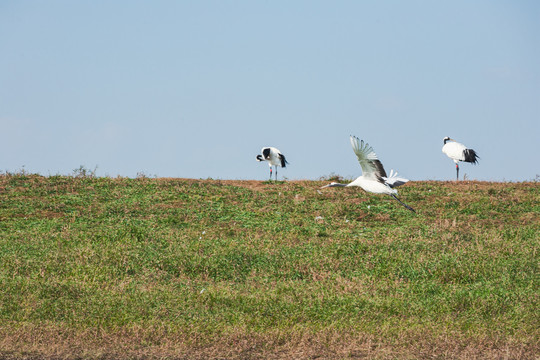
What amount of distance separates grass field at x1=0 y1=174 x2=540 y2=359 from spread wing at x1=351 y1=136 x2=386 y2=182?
142cm

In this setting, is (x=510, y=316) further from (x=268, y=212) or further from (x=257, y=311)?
(x=268, y=212)

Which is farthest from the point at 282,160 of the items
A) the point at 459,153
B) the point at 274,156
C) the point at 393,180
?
the point at 393,180

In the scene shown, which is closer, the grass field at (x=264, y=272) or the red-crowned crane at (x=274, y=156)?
the grass field at (x=264, y=272)

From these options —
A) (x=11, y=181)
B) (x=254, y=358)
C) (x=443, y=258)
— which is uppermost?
(x=11, y=181)

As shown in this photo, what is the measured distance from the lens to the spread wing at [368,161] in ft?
35.2

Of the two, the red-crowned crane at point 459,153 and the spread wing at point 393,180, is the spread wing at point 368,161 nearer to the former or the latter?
the spread wing at point 393,180

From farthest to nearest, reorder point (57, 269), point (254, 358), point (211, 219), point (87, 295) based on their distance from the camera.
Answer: point (211, 219) → point (57, 269) → point (87, 295) → point (254, 358)

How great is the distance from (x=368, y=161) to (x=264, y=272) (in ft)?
8.54

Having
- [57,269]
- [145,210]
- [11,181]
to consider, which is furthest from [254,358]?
[11,181]

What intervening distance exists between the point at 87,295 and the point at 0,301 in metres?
1.14

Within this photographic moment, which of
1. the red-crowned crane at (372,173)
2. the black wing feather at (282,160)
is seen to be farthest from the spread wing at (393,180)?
the black wing feather at (282,160)

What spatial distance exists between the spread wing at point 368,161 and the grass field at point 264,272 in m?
1.42

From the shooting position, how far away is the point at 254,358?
680cm

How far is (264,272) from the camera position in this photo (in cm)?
1077
